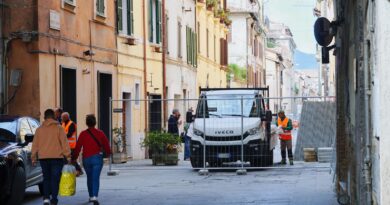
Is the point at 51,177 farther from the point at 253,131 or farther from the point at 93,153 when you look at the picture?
the point at 253,131

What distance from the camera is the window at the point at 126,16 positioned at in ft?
Answer: 96.4

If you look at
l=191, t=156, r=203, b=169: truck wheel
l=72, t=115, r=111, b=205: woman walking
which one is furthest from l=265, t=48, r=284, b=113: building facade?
l=72, t=115, r=111, b=205: woman walking

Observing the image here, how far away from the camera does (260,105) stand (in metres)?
24.6

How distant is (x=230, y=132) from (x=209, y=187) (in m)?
4.47

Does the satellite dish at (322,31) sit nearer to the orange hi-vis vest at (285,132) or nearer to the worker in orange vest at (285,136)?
the worker in orange vest at (285,136)

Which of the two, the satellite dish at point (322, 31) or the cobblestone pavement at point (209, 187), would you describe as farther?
the cobblestone pavement at point (209, 187)

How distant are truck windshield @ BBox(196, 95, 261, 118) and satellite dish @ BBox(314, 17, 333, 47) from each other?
9444mm

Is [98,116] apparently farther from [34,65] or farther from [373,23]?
[373,23]

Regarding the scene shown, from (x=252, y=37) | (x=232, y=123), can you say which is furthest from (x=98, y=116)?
(x=252, y=37)

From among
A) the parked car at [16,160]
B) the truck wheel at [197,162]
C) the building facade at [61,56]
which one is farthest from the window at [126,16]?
the parked car at [16,160]

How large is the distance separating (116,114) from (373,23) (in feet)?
68.5

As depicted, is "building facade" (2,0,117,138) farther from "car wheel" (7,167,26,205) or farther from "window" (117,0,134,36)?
"car wheel" (7,167,26,205)

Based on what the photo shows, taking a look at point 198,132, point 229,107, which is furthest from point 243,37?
point 198,132

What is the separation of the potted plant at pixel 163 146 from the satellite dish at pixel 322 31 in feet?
36.6
